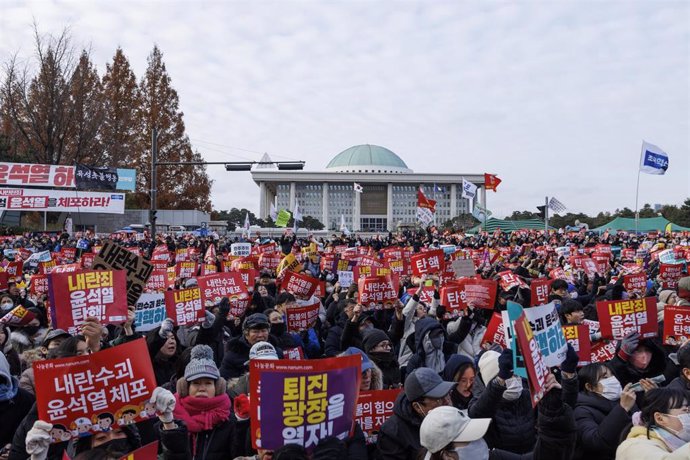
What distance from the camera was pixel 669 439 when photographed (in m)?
2.47

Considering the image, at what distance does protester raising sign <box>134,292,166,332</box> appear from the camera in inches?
234

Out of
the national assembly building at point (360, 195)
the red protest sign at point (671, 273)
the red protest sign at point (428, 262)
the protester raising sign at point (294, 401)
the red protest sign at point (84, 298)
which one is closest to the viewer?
the protester raising sign at point (294, 401)

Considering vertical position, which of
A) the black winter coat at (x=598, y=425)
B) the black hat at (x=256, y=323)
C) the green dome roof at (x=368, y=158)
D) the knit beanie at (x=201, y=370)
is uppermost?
the green dome roof at (x=368, y=158)

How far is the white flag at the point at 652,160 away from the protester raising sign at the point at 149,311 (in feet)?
62.7

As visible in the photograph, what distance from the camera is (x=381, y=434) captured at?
10.4 ft

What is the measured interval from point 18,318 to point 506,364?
4631mm

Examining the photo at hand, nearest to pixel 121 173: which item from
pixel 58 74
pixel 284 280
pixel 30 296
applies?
pixel 58 74

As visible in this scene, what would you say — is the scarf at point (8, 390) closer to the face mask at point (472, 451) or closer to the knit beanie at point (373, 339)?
the knit beanie at point (373, 339)

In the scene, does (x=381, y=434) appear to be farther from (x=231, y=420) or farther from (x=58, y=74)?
(x=58, y=74)

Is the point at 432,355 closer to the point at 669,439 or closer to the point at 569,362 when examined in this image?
the point at 569,362

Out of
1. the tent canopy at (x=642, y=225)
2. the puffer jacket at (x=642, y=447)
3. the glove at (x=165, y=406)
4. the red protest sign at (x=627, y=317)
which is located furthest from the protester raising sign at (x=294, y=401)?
the tent canopy at (x=642, y=225)

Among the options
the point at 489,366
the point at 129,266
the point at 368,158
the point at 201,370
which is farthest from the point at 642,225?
the point at 368,158

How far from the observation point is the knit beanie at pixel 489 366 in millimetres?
3414

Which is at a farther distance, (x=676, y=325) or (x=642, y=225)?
(x=642, y=225)
